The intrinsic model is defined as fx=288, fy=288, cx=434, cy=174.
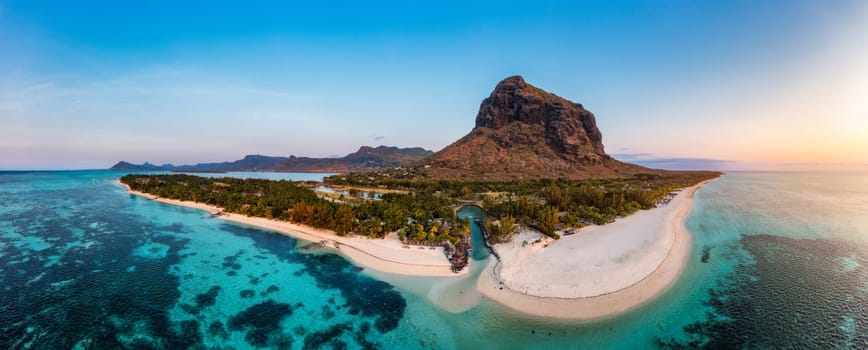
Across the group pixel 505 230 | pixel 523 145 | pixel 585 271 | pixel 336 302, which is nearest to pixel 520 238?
pixel 505 230

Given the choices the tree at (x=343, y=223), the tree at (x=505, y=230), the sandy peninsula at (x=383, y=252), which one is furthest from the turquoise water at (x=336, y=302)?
the tree at (x=505, y=230)

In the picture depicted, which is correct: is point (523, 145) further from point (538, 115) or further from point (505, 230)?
point (505, 230)

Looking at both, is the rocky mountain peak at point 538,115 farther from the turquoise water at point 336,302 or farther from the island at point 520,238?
the turquoise water at point 336,302

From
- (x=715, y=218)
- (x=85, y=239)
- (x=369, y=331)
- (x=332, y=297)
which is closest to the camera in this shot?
(x=369, y=331)

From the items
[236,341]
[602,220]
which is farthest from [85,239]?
[602,220]

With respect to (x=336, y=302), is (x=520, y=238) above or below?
above

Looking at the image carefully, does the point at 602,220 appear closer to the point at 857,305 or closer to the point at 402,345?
the point at 857,305
